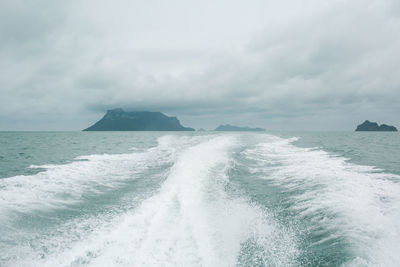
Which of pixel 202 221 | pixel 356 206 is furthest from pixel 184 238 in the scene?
pixel 356 206

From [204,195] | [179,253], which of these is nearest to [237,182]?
[204,195]

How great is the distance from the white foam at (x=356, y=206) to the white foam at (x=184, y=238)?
1.28 m

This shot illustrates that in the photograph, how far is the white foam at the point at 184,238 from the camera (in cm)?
497

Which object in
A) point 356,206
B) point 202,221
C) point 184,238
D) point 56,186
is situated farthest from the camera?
point 56,186

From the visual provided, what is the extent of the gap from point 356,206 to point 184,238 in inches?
198

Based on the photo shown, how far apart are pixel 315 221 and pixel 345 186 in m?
3.69

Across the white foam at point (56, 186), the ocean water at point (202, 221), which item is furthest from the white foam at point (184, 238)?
the white foam at point (56, 186)

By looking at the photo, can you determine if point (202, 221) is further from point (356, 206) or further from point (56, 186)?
point (56, 186)

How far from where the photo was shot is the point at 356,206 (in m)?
7.38

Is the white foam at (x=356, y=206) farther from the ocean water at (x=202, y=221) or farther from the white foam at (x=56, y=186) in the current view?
the white foam at (x=56, y=186)

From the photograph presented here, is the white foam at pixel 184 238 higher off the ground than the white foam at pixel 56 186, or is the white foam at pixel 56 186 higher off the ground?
the white foam at pixel 56 186

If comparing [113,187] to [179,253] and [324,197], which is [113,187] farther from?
[324,197]

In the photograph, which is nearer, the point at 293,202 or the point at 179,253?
the point at 179,253

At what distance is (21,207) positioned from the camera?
7820 mm
